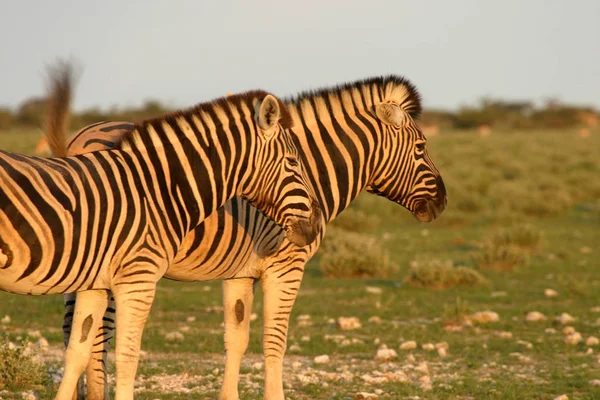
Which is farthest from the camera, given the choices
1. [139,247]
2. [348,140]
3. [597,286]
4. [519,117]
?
[519,117]

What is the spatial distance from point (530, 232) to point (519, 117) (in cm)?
6185

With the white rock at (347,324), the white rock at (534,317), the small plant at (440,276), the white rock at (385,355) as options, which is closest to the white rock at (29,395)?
the white rock at (385,355)

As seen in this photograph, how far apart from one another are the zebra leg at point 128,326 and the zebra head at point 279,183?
95 centimetres

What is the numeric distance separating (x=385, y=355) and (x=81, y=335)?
4.39 meters

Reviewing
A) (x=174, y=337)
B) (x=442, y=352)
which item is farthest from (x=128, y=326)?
(x=442, y=352)

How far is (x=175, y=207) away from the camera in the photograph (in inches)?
208

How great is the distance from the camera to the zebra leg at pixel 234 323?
21.9ft

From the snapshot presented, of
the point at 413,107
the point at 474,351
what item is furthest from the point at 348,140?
the point at 474,351

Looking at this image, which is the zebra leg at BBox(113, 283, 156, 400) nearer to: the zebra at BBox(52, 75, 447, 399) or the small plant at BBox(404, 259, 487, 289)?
the zebra at BBox(52, 75, 447, 399)

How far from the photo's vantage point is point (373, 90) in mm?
6934

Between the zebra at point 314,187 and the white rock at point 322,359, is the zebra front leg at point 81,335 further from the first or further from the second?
the white rock at point 322,359

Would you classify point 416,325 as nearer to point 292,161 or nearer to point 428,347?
point 428,347

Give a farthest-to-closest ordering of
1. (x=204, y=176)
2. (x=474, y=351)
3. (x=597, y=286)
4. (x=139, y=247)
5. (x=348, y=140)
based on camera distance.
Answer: (x=597, y=286) < (x=474, y=351) < (x=348, y=140) < (x=204, y=176) < (x=139, y=247)

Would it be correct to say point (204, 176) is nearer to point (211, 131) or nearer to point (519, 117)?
point (211, 131)
